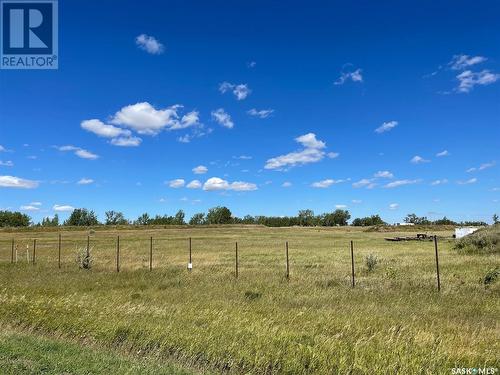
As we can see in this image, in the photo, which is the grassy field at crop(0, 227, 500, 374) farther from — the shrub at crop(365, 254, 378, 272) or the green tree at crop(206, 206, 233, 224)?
the green tree at crop(206, 206, 233, 224)

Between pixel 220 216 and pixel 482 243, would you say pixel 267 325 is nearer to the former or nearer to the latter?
pixel 482 243

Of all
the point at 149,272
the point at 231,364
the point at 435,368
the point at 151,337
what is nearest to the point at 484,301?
the point at 435,368

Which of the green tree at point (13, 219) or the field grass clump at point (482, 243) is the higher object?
the green tree at point (13, 219)

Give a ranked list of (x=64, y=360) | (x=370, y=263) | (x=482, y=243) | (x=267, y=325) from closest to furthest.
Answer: (x=64, y=360) → (x=267, y=325) → (x=370, y=263) → (x=482, y=243)

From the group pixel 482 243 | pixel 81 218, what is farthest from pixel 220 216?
pixel 482 243

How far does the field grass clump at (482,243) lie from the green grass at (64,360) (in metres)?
31.5

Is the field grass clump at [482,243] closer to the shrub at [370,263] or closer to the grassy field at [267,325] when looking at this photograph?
the shrub at [370,263]

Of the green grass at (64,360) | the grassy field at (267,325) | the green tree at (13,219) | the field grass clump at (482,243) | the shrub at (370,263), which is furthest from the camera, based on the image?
the green tree at (13,219)

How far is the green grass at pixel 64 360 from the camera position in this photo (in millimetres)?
6570

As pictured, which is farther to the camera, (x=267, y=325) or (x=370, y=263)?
(x=370, y=263)

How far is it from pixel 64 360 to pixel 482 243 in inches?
1417


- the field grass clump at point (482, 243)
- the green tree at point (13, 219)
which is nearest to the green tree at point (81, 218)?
the green tree at point (13, 219)

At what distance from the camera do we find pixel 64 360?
7.04 metres

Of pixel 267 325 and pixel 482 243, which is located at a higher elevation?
pixel 482 243
